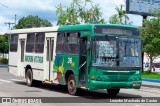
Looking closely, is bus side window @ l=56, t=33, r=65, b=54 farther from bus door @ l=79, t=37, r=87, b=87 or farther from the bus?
bus door @ l=79, t=37, r=87, b=87

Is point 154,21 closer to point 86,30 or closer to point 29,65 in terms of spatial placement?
point 29,65

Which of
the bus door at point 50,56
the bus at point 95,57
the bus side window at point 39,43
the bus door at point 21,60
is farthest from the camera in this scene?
the bus door at point 21,60

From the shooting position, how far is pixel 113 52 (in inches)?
638

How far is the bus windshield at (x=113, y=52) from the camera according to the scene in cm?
1611

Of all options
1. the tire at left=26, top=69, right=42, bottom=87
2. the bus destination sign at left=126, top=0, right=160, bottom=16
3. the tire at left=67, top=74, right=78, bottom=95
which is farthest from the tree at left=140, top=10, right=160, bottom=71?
the tire at left=67, top=74, right=78, bottom=95

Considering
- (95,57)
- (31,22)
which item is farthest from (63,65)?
(31,22)

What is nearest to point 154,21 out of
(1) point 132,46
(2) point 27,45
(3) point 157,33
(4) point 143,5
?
(3) point 157,33

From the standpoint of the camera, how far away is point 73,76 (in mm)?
17562

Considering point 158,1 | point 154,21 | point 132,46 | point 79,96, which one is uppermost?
point 158,1

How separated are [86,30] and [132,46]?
1.95m

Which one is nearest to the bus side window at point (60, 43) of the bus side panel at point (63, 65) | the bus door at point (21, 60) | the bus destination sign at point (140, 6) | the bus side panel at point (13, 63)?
the bus side panel at point (63, 65)

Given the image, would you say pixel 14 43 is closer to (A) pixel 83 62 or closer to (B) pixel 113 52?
(A) pixel 83 62

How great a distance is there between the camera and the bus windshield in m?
16.1

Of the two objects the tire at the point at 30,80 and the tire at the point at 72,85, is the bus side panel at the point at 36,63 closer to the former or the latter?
the tire at the point at 30,80
